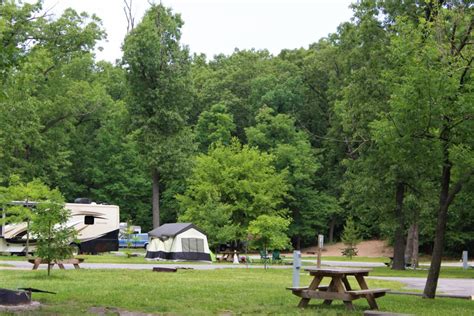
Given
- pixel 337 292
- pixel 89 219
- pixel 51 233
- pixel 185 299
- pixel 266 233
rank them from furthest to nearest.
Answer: pixel 89 219
pixel 266 233
pixel 51 233
pixel 185 299
pixel 337 292

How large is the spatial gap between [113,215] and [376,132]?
80.5 ft

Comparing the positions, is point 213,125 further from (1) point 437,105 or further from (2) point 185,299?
(2) point 185,299

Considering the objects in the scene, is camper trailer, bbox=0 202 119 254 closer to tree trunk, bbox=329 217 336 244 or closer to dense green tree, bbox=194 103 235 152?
dense green tree, bbox=194 103 235 152

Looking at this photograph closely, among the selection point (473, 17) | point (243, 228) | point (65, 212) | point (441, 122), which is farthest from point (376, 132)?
point (243, 228)

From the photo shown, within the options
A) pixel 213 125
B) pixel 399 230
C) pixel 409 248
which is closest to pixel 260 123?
pixel 213 125

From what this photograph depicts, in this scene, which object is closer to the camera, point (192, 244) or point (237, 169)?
point (192, 244)

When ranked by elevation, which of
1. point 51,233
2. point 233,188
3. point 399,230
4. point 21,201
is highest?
point 233,188

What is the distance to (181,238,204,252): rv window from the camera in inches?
1267

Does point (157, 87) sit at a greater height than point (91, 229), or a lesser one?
greater

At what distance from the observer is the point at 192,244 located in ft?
106

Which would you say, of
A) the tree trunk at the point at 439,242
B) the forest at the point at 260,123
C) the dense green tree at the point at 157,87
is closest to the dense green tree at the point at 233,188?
the forest at the point at 260,123

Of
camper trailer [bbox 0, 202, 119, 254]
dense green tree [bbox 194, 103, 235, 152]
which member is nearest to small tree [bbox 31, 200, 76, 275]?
camper trailer [bbox 0, 202, 119, 254]

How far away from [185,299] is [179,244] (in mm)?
19490

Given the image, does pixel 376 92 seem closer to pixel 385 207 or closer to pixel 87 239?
pixel 385 207
